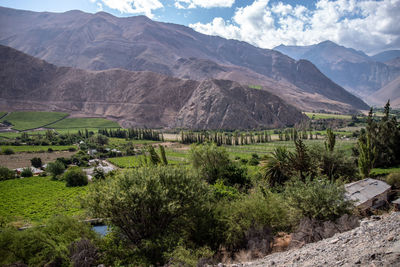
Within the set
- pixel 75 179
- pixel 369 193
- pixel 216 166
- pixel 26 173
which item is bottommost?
pixel 26 173

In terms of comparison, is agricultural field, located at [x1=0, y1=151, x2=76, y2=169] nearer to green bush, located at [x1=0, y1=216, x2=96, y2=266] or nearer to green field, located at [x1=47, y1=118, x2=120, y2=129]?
green field, located at [x1=47, y1=118, x2=120, y2=129]

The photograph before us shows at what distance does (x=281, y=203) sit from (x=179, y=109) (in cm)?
16104

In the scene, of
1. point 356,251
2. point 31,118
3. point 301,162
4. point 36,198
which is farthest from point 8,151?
point 356,251

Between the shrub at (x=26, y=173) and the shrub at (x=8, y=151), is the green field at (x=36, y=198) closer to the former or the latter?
the shrub at (x=26, y=173)

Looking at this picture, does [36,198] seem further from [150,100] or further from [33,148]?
[150,100]

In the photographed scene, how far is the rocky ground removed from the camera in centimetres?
888

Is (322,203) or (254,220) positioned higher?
(322,203)

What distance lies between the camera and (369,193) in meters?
25.1

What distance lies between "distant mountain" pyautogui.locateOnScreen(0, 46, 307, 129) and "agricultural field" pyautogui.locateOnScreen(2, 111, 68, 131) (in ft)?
44.8

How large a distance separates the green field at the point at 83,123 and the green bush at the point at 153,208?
144 m


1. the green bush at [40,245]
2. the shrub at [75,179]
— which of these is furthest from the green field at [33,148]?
the green bush at [40,245]

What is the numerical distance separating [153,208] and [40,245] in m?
7.46

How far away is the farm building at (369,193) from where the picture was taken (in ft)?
78.9

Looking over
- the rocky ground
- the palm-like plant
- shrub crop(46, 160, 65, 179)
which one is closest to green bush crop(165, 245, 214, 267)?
the rocky ground
